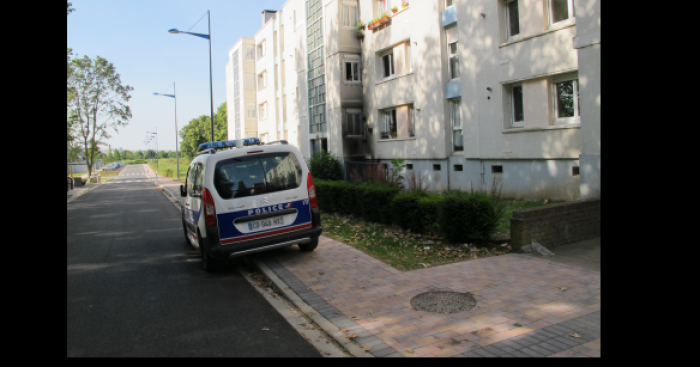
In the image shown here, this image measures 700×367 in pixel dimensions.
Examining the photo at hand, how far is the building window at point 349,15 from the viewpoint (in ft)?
79.6

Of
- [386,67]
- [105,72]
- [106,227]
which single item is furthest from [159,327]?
[105,72]

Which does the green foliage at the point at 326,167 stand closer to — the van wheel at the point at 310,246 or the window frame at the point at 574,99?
the window frame at the point at 574,99

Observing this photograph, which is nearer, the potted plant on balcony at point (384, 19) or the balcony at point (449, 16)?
the balcony at point (449, 16)

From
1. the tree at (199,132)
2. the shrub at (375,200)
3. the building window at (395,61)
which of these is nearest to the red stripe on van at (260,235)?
the shrub at (375,200)

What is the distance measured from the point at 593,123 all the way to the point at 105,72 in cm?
5225

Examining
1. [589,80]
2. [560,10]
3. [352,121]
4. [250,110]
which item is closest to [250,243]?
[589,80]

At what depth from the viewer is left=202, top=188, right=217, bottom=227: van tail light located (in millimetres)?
7246

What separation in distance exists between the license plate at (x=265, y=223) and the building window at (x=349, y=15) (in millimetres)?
18683

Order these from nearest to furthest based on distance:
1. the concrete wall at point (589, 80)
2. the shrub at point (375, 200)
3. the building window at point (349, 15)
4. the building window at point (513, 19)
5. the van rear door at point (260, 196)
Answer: the van rear door at point (260, 196)
the concrete wall at point (589, 80)
the shrub at point (375, 200)
the building window at point (513, 19)
the building window at point (349, 15)

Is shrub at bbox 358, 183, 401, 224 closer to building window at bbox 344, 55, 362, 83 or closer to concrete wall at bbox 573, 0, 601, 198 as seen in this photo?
concrete wall at bbox 573, 0, 601, 198

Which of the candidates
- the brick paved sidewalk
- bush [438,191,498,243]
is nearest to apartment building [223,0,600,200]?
bush [438,191,498,243]

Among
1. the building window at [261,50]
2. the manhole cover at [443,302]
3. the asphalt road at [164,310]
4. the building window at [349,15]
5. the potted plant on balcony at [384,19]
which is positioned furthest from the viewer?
the building window at [261,50]

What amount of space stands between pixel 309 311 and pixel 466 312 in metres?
1.70

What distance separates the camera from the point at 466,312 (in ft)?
16.1
